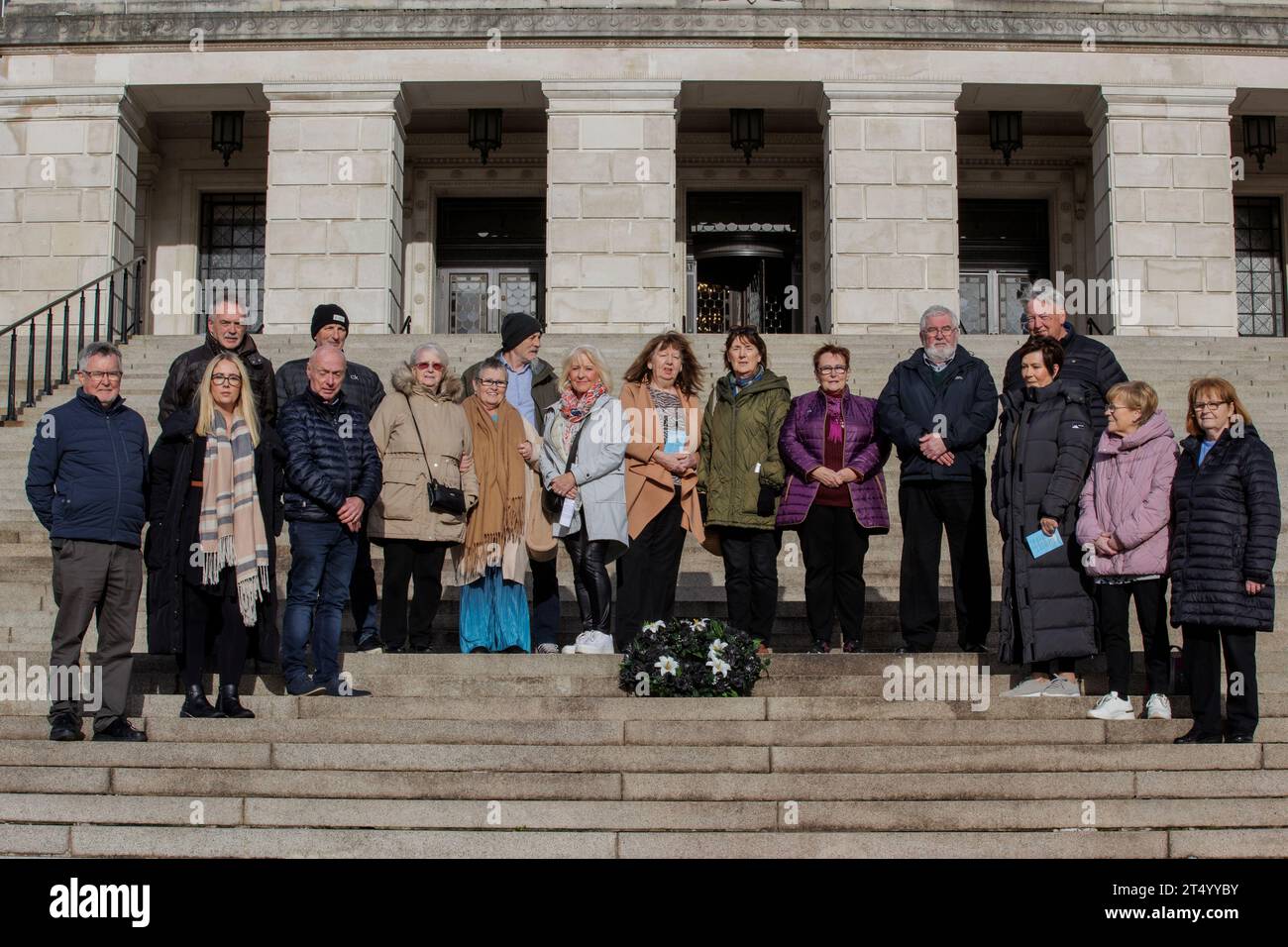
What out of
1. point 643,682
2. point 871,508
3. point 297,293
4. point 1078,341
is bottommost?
point 643,682

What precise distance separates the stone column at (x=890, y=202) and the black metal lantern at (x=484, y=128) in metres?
4.86

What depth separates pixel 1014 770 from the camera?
7.56 metres

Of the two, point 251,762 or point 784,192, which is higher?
point 784,192

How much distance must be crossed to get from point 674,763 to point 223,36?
17197mm

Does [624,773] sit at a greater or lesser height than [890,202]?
lesser

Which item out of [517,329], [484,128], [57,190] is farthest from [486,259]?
[517,329]

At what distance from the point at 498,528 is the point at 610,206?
12.6 m

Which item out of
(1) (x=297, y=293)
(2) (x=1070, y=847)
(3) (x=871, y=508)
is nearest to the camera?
(2) (x=1070, y=847)

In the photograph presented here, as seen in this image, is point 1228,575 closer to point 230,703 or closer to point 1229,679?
point 1229,679

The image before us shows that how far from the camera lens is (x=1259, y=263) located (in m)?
26.3

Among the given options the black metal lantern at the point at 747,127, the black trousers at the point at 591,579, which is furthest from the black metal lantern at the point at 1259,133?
the black trousers at the point at 591,579

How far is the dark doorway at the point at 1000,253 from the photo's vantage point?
25.8 meters

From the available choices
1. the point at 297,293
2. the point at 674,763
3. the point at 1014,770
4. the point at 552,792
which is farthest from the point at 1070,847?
the point at 297,293

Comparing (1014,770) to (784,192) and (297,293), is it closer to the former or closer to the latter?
(297,293)
